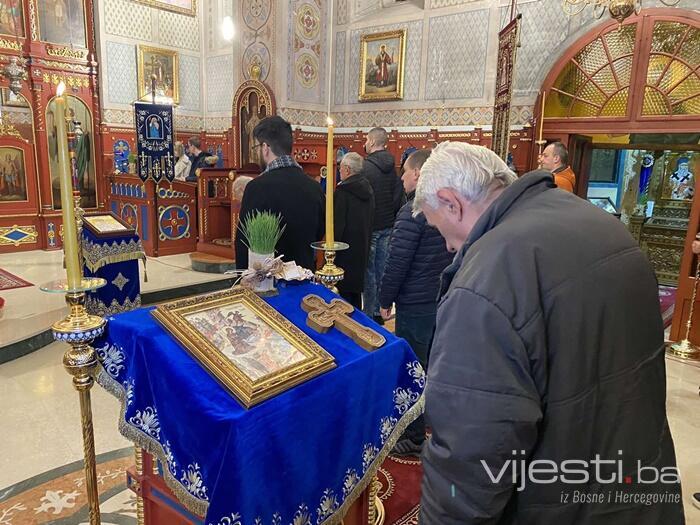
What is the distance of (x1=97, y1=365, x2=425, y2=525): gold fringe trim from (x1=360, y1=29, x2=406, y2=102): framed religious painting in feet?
24.5

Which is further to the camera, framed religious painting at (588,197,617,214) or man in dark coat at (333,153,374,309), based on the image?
framed religious painting at (588,197,617,214)

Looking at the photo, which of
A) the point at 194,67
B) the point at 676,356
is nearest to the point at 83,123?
the point at 194,67

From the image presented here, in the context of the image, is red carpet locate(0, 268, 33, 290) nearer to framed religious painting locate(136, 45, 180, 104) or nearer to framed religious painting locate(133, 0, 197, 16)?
framed religious painting locate(136, 45, 180, 104)

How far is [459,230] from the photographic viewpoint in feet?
4.36

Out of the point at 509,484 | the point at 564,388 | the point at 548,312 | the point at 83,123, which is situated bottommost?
the point at 509,484

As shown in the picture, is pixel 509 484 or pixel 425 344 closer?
pixel 509 484

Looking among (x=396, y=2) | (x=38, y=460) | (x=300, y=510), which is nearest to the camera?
(x=300, y=510)

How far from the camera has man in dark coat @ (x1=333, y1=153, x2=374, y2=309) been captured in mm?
3801

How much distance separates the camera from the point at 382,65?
8.61 meters

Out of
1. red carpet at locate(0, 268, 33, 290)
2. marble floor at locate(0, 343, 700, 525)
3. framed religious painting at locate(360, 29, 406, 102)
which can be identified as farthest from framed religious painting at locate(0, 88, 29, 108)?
marble floor at locate(0, 343, 700, 525)

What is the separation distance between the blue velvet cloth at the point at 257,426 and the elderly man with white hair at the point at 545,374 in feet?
1.33

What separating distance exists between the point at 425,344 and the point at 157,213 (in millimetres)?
5884

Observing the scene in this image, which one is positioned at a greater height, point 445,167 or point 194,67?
point 194,67

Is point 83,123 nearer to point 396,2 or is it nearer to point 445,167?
point 396,2
